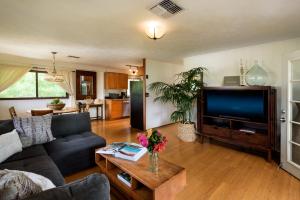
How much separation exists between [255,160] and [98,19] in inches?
131

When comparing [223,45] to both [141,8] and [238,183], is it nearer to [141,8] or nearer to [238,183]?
[141,8]

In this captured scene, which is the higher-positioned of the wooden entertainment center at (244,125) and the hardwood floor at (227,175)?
the wooden entertainment center at (244,125)

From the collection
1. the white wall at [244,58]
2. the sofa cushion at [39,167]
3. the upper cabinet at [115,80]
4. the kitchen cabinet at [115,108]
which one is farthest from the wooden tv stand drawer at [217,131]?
the upper cabinet at [115,80]

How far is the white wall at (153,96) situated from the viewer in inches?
193

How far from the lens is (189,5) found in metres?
1.84

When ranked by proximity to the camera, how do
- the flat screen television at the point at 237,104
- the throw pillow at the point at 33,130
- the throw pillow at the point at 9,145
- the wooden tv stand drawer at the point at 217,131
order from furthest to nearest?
the wooden tv stand drawer at the point at 217,131 → the flat screen television at the point at 237,104 → the throw pillow at the point at 33,130 → the throw pillow at the point at 9,145

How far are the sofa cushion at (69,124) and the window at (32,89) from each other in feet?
10.1

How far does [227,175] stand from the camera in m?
2.33

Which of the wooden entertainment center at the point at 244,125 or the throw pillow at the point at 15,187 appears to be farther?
the wooden entertainment center at the point at 244,125

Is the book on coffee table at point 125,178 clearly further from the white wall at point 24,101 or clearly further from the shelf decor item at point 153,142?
the white wall at point 24,101

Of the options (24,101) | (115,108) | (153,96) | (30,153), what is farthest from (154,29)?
(24,101)

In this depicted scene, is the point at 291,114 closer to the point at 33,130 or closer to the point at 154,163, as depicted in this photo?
the point at 154,163

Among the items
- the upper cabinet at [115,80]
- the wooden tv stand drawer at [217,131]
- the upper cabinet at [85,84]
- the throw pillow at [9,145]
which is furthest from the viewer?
the upper cabinet at [115,80]

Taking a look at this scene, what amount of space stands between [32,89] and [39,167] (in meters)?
4.47
